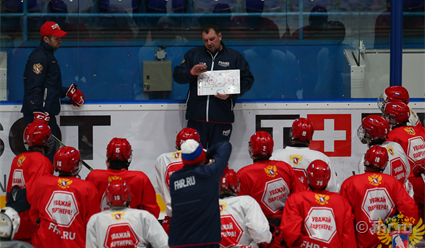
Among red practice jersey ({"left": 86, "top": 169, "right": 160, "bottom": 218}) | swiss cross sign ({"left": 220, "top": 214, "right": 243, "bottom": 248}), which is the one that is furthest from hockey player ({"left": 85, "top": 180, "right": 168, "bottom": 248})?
red practice jersey ({"left": 86, "top": 169, "right": 160, "bottom": 218})

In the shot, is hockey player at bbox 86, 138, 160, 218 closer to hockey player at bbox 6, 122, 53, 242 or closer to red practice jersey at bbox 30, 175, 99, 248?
red practice jersey at bbox 30, 175, 99, 248

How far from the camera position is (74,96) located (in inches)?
231

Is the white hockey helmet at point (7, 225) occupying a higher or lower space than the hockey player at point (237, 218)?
higher

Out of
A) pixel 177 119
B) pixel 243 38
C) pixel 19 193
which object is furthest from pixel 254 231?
pixel 243 38

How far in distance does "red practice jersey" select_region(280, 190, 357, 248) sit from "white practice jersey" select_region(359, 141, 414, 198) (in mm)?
880

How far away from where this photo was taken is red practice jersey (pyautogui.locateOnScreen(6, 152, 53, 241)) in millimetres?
4387

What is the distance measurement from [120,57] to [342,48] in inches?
109

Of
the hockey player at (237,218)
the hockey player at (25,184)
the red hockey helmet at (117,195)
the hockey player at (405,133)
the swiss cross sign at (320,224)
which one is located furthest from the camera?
the hockey player at (405,133)

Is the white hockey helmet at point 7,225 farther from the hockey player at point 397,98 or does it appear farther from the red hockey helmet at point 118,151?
the hockey player at point 397,98

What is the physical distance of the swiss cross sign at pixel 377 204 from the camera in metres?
4.01

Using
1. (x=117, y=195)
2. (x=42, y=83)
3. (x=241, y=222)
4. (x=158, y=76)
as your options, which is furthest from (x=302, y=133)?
(x=42, y=83)

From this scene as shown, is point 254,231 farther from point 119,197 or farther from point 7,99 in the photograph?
point 7,99

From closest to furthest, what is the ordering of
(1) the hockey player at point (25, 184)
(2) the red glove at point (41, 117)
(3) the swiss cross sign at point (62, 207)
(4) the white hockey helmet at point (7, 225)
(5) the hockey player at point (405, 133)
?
1. (4) the white hockey helmet at point (7, 225)
2. (3) the swiss cross sign at point (62, 207)
3. (1) the hockey player at point (25, 184)
4. (5) the hockey player at point (405, 133)
5. (2) the red glove at point (41, 117)

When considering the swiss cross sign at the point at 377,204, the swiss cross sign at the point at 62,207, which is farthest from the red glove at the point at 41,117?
the swiss cross sign at the point at 377,204
